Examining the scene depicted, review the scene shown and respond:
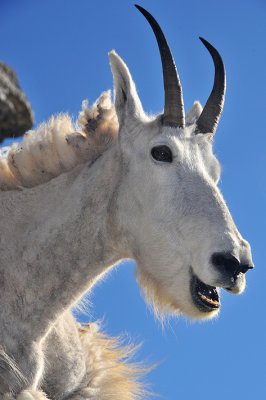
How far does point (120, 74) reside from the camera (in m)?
6.43

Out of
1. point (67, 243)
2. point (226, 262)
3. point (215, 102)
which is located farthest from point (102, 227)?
point (215, 102)

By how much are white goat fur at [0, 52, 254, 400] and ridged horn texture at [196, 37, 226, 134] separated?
0.63 ft

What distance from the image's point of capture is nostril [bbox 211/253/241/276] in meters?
5.52

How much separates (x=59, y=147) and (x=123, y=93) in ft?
2.41

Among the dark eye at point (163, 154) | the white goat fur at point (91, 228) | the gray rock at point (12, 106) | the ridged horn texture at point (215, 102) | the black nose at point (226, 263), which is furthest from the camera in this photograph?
the ridged horn texture at point (215, 102)

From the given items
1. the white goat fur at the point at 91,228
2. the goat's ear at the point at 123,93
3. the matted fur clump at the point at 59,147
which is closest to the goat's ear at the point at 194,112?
the white goat fur at the point at 91,228

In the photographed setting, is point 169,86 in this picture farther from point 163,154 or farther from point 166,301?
point 166,301

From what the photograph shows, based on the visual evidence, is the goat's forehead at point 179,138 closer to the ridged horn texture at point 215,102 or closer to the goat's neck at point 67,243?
the ridged horn texture at point 215,102

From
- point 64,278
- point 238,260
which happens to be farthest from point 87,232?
point 238,260

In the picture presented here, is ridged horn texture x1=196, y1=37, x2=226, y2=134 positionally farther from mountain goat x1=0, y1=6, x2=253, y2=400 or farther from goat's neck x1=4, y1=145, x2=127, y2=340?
goat's neck x1=4, y1=145, x2=127, y2=340

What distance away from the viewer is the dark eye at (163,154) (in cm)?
620

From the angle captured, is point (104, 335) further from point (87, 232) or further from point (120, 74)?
point (120, 74)

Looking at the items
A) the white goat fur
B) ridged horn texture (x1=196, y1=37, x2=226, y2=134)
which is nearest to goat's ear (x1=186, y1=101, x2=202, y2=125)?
ridged horn texture (x1=196, y1=37, x2=226, y2=134)

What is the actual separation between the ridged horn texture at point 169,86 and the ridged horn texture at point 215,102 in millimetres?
349
